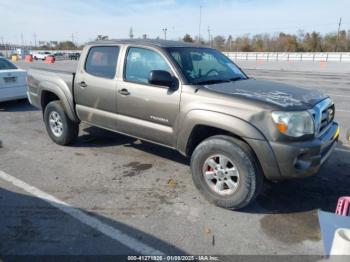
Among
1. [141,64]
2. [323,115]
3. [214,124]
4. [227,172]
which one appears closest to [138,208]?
[227,172]

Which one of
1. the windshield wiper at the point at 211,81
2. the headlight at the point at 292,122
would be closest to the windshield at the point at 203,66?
the windshield wiper at the point at 211,81

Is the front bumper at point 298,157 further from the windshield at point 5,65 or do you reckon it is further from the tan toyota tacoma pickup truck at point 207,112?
the windshield at point 5,65

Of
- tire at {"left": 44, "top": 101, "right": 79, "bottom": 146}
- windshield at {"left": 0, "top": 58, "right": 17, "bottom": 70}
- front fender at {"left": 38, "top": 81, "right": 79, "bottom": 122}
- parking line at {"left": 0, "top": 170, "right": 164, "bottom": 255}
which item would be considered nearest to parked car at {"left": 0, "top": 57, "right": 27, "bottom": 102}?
windshield at {"left": 0, "top": 58, "right": 17, "bottom": 70}

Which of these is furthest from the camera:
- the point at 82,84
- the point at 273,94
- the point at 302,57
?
the point at 302,57

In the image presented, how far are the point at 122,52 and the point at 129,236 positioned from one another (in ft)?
8.83

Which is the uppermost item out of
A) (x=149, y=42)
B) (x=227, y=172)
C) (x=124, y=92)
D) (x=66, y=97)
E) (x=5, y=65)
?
(x=149, y=42)

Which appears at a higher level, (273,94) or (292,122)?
(273,94)

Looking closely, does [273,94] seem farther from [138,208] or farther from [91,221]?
[91,221]

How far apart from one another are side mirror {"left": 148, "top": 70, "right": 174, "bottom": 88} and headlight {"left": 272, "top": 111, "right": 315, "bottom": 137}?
4.39 ft

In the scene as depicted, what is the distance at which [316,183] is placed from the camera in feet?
14.0

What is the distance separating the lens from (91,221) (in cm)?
333

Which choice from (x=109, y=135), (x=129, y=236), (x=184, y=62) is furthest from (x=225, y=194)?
(x=109, y=135)

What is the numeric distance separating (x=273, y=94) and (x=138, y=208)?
2.05 metres

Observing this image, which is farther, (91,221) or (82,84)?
(82,84)
